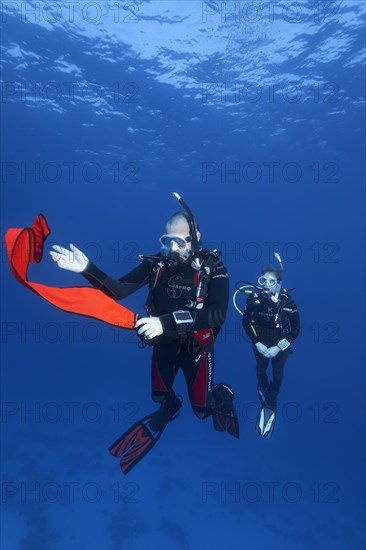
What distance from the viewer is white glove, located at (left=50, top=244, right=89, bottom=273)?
374cm

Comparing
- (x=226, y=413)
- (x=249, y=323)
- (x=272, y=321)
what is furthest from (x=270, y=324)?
(x=226, y=413)

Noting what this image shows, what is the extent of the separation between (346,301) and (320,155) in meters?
38.4

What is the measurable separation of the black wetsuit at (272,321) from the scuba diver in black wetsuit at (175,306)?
286cm

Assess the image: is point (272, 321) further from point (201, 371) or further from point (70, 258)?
point (70, 258)

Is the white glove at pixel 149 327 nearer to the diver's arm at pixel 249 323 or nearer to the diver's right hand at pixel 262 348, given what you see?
the diver's arm at pixel 249 323

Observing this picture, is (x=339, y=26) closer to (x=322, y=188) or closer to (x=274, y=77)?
(x=274, y=77)

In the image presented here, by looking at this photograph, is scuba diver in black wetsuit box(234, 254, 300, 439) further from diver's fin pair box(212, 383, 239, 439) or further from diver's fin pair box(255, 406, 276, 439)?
diver's fin pair box(212, 383, 239, 439)

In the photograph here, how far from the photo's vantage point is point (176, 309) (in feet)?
16.0

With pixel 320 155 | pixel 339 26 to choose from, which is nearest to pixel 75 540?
pixel 339 26

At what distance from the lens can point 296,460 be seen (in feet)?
49.1

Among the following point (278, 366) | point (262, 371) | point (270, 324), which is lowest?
point (262, 371)

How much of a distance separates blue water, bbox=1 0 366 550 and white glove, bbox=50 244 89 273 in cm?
A: 1006

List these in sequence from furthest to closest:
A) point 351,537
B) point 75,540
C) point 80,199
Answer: point 80,199, point 351,537, point 75,540

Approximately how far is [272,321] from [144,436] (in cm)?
370
